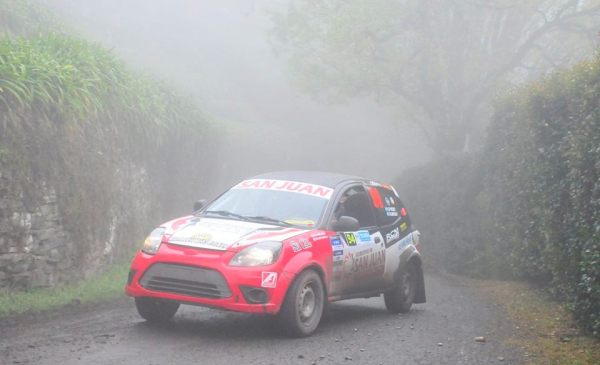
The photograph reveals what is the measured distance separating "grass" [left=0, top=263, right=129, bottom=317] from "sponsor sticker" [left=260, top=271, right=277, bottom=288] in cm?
303

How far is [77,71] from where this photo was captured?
12.6 m

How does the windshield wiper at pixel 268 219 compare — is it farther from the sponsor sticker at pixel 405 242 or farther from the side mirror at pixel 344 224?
the sponsor sticker at pixel 405 242

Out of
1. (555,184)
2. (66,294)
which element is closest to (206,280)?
(66,294)

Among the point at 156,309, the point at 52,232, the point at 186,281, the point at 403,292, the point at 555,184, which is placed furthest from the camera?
the point at 555,184

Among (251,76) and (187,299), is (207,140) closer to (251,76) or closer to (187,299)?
(187,299)

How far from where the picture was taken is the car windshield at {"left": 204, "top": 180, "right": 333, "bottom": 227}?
30.6 ft

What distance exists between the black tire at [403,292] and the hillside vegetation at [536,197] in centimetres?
190

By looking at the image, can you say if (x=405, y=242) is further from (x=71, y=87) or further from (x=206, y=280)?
(x=71, y=87)

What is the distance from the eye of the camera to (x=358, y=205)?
10.4 metres

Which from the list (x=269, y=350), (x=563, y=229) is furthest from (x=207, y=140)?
(x=269, y=350)

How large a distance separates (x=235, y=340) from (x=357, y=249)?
223 centimetres

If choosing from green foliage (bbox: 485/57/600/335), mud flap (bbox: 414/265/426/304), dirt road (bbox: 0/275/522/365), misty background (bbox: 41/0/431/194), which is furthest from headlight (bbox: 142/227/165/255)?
misty background (bbox: 41/0/431/194)

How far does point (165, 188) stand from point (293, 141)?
2218 centimetres

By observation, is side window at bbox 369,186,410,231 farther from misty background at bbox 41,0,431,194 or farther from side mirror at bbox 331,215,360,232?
misty background at bbox 41,0,431,194
